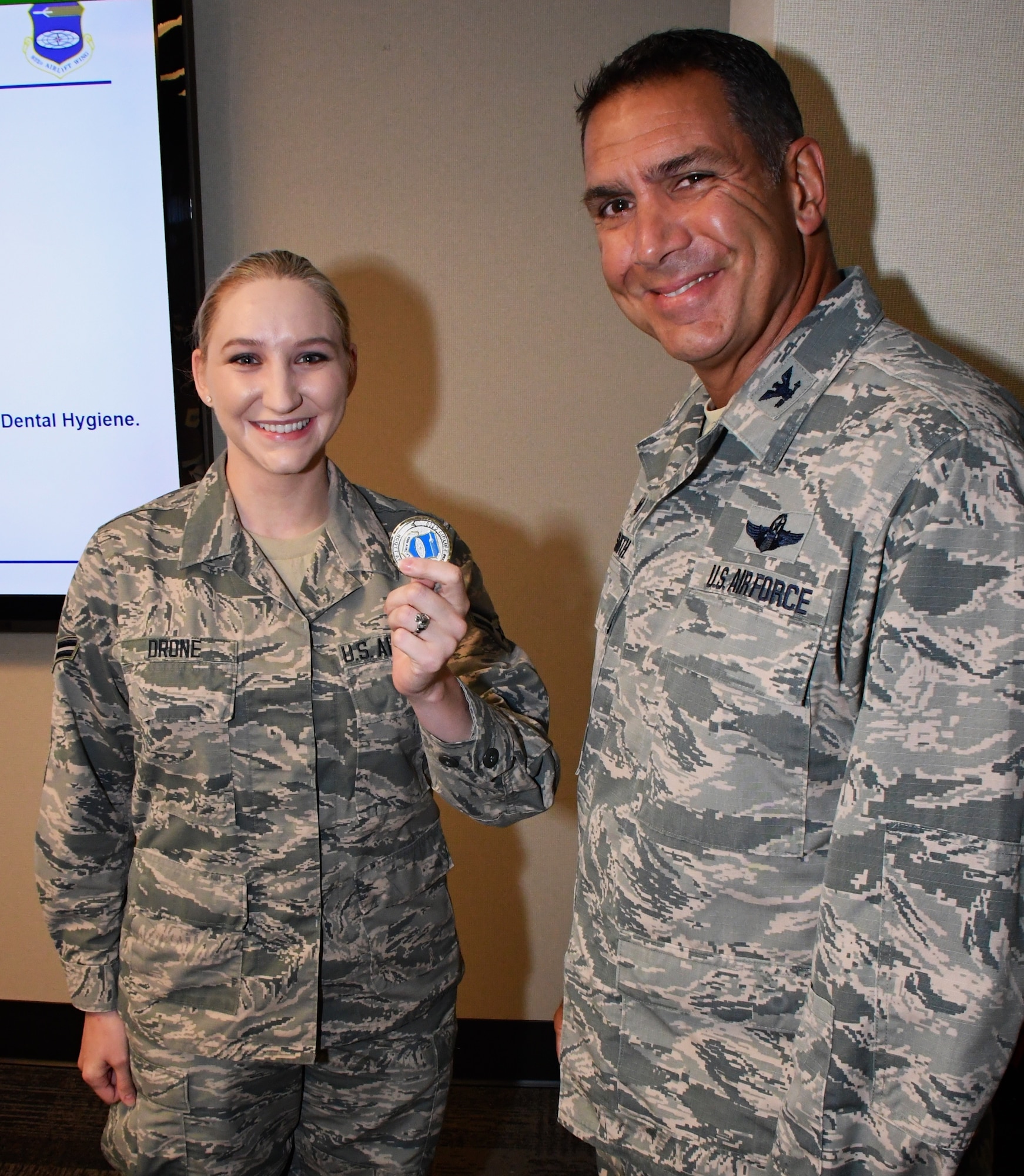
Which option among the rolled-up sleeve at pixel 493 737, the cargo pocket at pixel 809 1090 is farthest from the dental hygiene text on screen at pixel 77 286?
the cargo pocket at pixel 809 1090

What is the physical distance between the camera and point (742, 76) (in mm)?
1064

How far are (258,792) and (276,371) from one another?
621 millimetres

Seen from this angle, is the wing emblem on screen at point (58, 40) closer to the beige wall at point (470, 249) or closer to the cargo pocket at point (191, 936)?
the beige wall at point (470, 249)

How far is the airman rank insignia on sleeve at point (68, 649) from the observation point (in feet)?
4.52

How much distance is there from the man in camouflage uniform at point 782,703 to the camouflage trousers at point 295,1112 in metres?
0.28

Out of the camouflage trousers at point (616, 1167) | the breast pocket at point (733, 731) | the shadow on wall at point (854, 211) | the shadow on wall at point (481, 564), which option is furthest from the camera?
the shadow on wall at point (481, 564)

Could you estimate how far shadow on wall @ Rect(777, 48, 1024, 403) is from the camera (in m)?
1.30

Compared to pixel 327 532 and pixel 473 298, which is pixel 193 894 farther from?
pixel 473 298

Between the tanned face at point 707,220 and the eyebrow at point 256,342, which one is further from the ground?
the tanned face at point 707,220

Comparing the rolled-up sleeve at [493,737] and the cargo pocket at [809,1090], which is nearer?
the cargo pocket at [809,1090]

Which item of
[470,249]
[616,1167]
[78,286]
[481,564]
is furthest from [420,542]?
[78,286]

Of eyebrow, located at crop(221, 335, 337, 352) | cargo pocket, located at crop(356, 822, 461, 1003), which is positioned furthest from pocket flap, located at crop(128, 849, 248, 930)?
eyebrow, located at crop(221, 335, 337, 352)

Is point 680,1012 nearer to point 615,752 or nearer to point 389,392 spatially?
point 615,752

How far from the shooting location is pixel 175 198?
2119 mm
